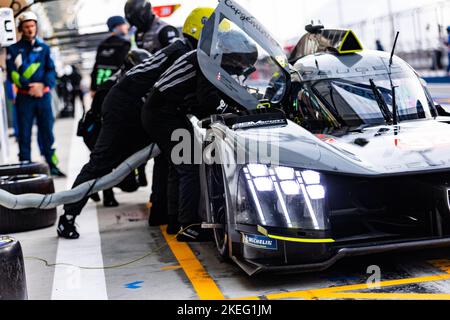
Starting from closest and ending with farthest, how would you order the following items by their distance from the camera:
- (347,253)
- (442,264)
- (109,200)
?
(347,253), (442,264), (109,200)

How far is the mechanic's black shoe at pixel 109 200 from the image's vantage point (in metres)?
8.77

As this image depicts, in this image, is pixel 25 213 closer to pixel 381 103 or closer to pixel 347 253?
pixel 381 103

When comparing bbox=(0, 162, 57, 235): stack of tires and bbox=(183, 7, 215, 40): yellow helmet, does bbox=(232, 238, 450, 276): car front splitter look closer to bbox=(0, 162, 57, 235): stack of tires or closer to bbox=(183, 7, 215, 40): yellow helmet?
bbox=(183, 7, 215, 40): yellow helmet

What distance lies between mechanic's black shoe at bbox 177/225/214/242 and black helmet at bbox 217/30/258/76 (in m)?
1.32

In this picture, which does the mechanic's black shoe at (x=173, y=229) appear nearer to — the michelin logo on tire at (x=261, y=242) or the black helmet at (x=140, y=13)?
the michelin logo on tire at (x=261, y=242)

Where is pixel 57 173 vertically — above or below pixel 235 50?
below

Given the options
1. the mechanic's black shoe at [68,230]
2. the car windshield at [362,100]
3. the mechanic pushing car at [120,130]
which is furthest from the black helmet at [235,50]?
the mechanic's black shoe at [68,230]

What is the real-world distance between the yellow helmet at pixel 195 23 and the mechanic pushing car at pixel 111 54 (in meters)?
3.10

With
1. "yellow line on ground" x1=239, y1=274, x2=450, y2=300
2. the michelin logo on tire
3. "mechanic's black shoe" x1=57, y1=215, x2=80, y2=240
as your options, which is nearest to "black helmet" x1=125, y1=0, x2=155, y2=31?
"mechanic's black shoe" x1=57, y1=215, x2=80, y2=240

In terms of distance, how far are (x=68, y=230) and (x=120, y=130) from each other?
3.33ft

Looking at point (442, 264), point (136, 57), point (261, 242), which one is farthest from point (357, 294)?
point (136, 57)

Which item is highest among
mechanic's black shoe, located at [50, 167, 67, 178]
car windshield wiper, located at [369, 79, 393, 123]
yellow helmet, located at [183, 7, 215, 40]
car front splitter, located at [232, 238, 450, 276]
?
yellow helmet, located at [183, 7, 215, 40]

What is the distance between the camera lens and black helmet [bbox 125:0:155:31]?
9.65 meters

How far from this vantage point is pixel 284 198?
4598 millimetres
